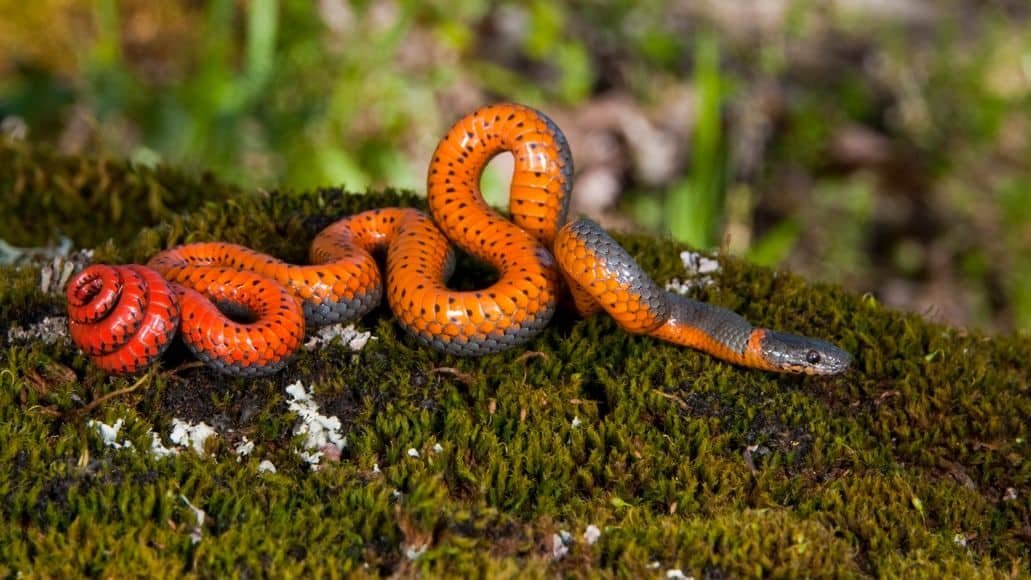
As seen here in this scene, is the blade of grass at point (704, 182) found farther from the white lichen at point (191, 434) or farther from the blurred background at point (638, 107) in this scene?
the white lichen at point (191, 434)

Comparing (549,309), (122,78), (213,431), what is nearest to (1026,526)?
(549,309)

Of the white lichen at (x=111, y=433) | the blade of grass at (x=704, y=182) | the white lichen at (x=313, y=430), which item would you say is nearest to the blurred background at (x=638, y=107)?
the blade of grass at (x=704, y=182)

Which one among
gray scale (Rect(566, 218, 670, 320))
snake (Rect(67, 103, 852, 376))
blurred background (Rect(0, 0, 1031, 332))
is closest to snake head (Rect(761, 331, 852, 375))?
snake (Rect(67, 103, 852, 376))

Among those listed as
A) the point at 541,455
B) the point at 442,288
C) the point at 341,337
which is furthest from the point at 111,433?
the point at 541,455

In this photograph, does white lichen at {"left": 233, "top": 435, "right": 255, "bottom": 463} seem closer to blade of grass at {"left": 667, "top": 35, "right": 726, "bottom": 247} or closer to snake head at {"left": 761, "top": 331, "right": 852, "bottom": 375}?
snake head at {"left": 761, "top": 331, "right": 852, "bottom": 375}

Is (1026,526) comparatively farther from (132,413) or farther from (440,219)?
(132,413)

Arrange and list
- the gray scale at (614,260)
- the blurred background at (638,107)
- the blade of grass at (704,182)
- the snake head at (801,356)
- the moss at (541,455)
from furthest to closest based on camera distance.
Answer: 1. the blurred background at (638,107)
2. the blade of grass at (704,182)
3. the snake head at (801,356)
4. the gray scale at (614,260)
5. the moss at (541,455)

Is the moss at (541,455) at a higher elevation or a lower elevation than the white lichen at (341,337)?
lower
